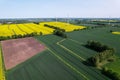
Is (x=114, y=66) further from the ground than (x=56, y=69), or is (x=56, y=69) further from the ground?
(x=114, y=66)

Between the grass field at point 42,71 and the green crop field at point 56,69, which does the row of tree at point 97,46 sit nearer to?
the green crop field at point 56,69

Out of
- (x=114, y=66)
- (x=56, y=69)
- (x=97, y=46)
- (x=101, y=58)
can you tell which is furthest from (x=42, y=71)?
(x=97, y=46)

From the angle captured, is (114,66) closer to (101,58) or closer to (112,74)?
(101,58)

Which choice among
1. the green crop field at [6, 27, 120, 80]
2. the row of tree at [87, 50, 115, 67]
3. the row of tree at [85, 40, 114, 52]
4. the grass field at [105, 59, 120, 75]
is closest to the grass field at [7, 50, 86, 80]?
the green crop field at [6, 27, 120, 80]

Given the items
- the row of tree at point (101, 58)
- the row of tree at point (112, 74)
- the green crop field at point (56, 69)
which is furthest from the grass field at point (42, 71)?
the row of tree at point (101, 58)

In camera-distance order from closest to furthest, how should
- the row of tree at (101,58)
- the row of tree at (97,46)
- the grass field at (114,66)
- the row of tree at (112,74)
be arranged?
the row of tree at (112,74)
the grass field at (114,66)
the row of tree at (101,58)
the row of tree at (97,46)

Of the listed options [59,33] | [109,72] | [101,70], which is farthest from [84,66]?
[59,33]

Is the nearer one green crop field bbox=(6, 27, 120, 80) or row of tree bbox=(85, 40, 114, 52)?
green crop field bbox=(6, 27, 120, 80)

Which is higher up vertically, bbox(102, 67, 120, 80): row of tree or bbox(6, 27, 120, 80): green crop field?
bbox(102, 67, 120, 80): row of tree

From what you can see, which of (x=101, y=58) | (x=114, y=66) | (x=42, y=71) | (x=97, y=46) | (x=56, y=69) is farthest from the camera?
(x=97, y=46)

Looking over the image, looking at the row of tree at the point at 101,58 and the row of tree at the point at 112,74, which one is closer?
the row of tree at the point at 112,74

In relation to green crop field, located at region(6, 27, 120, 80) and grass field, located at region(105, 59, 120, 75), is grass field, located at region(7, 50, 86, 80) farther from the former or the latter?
grass field, located at region(105, 59, 120, 75)
